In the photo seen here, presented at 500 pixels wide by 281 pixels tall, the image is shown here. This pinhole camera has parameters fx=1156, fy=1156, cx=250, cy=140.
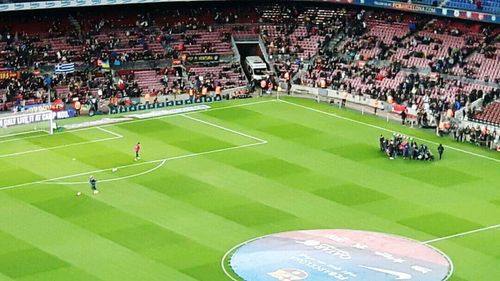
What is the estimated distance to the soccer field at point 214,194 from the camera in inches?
2370

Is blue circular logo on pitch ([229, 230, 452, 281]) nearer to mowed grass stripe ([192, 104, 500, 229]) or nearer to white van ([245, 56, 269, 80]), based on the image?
mowed grass stripe ([192, 104, 500, 229])

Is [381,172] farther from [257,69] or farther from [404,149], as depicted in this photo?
[257,69]

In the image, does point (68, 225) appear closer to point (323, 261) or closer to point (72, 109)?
point (323, 261)

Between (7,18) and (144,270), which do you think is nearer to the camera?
(144,270)

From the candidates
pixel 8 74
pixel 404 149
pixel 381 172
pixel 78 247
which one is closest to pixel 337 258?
pixel 78 247

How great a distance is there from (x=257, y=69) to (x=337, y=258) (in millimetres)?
49146

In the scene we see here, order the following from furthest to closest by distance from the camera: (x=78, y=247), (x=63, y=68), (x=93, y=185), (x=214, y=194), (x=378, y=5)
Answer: (x=378, y=5), (x=63, y=68), (x=93, y=185), (x=214, y=194), (x=78, y=247)

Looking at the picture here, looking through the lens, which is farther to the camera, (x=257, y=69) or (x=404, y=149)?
(x=257, y=69)

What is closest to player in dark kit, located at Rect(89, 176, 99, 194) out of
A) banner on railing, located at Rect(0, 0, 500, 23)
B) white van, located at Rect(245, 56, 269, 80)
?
banner on railing, located at Rect(0, 0, 500, 23)

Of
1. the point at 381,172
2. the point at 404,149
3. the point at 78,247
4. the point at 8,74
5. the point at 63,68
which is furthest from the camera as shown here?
the point at 8,74

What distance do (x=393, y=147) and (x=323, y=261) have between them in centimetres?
2346

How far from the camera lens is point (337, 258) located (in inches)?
2339

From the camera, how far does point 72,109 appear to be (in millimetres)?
95000

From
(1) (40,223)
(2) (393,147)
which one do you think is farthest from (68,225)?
(2) (393,147)
